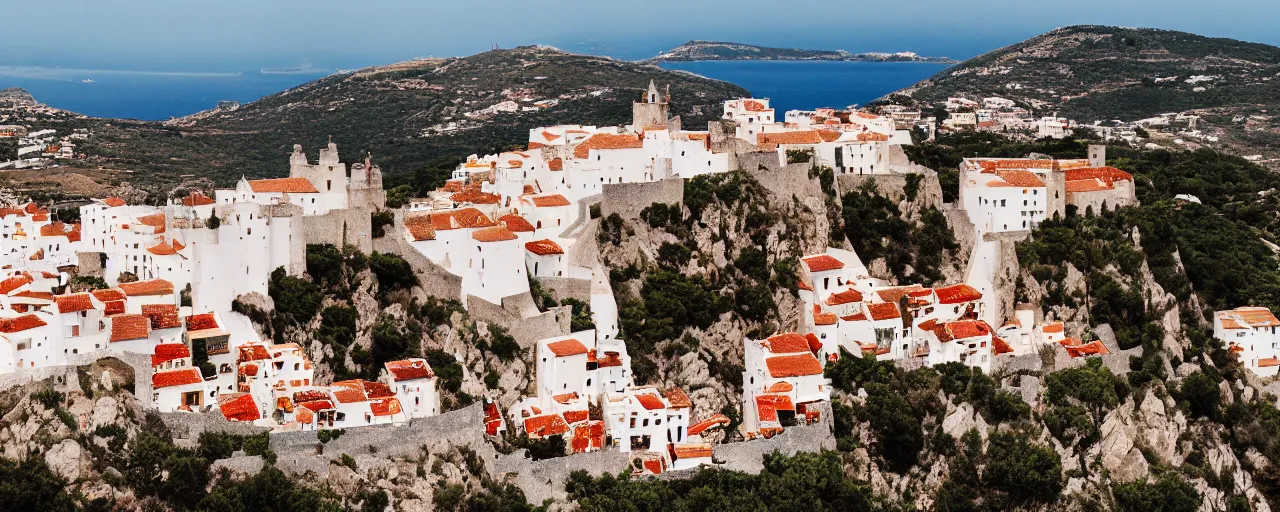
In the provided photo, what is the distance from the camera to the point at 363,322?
3478 cm

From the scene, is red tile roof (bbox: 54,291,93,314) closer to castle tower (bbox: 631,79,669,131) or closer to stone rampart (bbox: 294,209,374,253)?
stone rampart (bbox: 294,209,374,253)

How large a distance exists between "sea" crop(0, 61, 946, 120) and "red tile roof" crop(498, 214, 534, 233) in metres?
70.6

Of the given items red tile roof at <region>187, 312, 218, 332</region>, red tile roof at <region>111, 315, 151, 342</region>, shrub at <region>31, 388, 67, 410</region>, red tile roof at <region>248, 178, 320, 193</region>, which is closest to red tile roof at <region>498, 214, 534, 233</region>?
red tile roof at <region>248, 178, 320, 193</region>

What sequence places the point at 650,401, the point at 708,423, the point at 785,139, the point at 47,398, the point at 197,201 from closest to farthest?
1. the point at 47,398
2. the point at 650,401
3. the point at 708,423
4. the point at 197,201
5. the point at 785,139

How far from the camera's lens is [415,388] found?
3186 centimetres

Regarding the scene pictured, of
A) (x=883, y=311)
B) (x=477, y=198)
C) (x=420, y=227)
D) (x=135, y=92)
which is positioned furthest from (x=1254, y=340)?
(x=135, y=92)

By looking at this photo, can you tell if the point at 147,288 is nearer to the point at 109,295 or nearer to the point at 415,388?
the point at 109,295

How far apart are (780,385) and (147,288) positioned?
15558mm

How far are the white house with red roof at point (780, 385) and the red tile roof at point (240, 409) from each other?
39.8ft

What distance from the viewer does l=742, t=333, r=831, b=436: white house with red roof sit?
3444 centimetres

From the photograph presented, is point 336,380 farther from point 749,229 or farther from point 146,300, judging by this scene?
point 749,229

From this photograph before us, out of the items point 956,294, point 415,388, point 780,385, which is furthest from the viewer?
point 956,294

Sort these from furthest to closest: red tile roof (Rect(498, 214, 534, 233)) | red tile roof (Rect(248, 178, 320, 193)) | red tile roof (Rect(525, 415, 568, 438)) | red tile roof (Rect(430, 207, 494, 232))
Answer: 1. red tile roof (Rect(498, 214, 534, 233))
2. red tile roof (Rect(248, 178, 320, 193))
3. red tile roof (Rect(430, 207, 494, 232))
4. red tile roof (Rect(525, 415, 568, 438))

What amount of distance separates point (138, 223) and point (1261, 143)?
6415 centimetres
